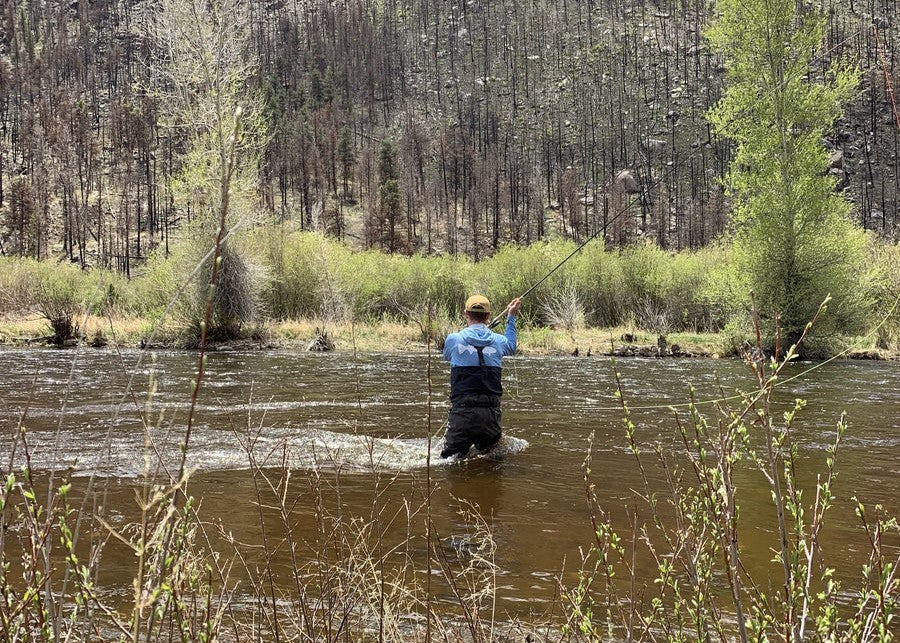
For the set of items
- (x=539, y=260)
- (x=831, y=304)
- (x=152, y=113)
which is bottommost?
(x=831, y=304)

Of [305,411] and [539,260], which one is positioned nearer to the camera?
[305,411]

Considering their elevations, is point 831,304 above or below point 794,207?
below

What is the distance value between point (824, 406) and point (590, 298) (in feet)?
85.6

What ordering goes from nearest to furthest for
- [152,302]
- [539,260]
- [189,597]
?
[189,597] < [152,302] < [539,260]

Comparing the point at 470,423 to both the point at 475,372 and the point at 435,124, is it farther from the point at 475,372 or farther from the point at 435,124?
the point at 435,124

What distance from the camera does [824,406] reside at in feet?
42.5

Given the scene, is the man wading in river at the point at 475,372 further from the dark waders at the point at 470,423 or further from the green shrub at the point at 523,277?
the green shrub at the point at 523,277

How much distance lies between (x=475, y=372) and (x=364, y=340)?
21167mm

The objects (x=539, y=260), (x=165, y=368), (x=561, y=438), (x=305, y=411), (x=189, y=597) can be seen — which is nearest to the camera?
(x=189, y=597)

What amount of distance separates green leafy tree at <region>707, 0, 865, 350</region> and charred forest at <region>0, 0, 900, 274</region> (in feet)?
Result: 157

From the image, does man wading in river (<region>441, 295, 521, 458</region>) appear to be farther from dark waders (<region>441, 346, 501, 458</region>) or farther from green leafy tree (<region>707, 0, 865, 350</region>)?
green leafy tree (<region>707, 0, 865, 350</region>)

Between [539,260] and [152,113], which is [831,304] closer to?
[539,260]

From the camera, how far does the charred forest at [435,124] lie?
266ft

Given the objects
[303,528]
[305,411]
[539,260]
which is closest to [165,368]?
[305,411]
